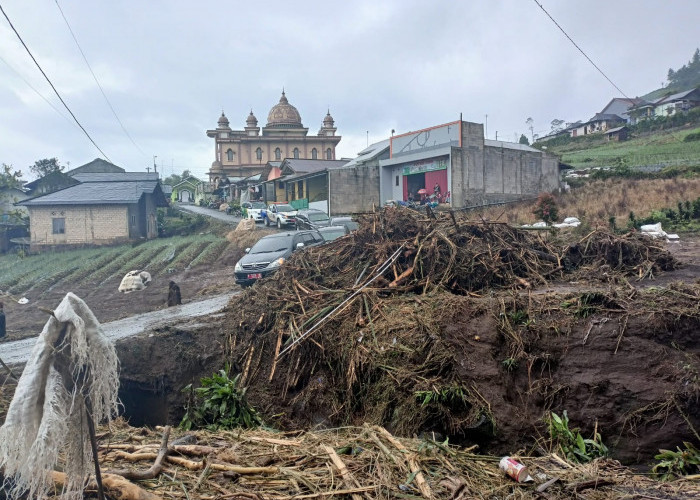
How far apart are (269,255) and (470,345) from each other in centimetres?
884

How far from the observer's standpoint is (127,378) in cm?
783

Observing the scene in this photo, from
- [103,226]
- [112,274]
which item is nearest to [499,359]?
[112,274]

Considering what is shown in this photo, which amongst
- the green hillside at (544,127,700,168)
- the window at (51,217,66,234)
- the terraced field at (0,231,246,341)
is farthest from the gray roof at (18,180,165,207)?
the green hillside at (544,127,700,168)

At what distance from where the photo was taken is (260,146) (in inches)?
2581

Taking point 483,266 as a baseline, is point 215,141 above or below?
above

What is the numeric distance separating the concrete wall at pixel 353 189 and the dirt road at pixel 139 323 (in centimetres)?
1953

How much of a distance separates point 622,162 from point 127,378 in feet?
129

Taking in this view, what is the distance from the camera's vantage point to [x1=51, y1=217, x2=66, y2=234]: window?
3014 centimetres

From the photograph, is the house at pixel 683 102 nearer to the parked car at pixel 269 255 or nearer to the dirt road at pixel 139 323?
the parked car at pixel 269 255

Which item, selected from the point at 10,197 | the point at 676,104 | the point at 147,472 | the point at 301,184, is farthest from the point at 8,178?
the point at 676,104

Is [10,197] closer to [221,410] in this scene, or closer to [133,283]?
[133,283]

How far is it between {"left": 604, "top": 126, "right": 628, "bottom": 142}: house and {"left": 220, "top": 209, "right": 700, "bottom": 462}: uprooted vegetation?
54.3 metres

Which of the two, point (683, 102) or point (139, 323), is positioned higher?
point (683, 102)

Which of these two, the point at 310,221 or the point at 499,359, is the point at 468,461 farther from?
the point at 310,221
